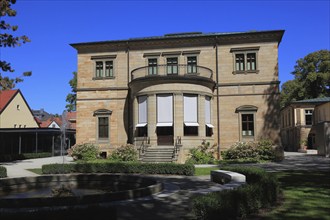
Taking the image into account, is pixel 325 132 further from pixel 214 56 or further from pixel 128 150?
pixel 128 150

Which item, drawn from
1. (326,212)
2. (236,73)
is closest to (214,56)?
(236,73)

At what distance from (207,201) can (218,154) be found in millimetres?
23954

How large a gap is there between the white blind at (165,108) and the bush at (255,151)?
6.36 meters

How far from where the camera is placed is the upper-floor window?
103 ft

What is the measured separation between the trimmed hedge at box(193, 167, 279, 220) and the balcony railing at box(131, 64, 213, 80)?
21.7 m

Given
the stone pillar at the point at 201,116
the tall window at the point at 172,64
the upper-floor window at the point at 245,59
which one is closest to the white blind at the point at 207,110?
the stone pillar at the point at 201,116

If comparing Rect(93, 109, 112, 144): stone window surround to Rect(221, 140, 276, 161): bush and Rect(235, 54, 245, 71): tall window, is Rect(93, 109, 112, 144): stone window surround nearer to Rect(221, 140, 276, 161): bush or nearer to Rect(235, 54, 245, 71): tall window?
Rect(221, 140, 276, 161): bush

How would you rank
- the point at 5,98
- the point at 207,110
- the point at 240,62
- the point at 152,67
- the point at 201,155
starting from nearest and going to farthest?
the point at 201,155
the point at 207,110
the point at 240,62
the point at 152,67
the point at 5,98

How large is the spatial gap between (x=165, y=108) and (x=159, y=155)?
429 centimetres

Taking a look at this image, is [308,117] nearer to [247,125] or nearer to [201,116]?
[247,125]

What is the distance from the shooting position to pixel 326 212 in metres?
8.78

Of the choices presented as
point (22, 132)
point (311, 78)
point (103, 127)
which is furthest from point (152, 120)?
point (311, 78)

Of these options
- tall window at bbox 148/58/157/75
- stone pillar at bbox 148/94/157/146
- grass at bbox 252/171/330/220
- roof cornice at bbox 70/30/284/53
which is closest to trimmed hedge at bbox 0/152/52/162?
roof cornice at bbox 70/30/284/53

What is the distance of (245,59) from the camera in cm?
3166
